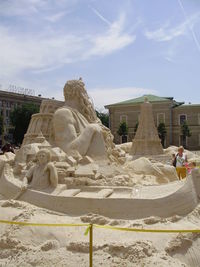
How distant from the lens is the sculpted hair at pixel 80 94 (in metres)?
8.90

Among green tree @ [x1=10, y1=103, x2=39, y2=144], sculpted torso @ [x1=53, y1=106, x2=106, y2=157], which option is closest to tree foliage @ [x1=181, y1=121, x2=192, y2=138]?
green tree @ [x1=10, y1=103, x2=39, y2=144]

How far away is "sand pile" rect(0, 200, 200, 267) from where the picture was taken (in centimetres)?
436

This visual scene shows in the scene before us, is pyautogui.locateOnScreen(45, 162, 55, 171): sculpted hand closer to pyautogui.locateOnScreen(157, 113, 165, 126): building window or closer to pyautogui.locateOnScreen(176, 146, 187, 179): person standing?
pyautogui.locateOnScreen(176, 146, 187, 179): person standing

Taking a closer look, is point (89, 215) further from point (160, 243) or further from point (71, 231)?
point (160, 243)

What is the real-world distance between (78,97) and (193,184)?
4.50 m

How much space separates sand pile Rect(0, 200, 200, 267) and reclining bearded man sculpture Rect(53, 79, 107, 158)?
278 cm

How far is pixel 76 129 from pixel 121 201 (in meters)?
3.37

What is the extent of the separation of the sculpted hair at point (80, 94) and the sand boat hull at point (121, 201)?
3269 millimetres

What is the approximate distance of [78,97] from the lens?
351 inches

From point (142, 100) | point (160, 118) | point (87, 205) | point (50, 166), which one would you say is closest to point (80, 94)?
point (50, 166)

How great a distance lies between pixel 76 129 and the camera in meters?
8.35

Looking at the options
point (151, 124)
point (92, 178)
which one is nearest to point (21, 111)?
point (151, 124)

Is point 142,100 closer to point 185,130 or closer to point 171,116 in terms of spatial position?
point 171,116

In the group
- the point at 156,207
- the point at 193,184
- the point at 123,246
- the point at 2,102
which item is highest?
the point at 2,102
